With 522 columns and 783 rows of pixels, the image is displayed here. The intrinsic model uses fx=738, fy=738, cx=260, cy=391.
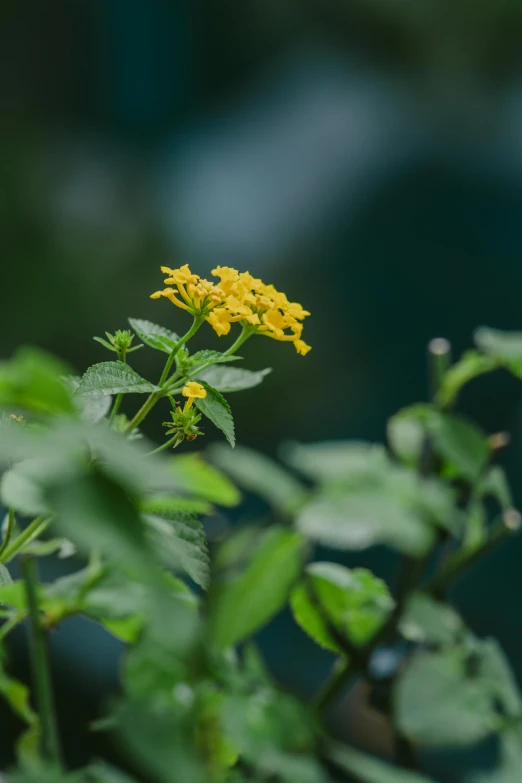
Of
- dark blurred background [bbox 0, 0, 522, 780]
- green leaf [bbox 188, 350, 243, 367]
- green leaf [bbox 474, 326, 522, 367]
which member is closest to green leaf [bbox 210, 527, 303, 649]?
green leaf [bbox 188, 350, 243, 367]

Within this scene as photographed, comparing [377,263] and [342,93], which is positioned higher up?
[342,93]

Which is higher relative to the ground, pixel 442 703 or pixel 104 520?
pixel 104 520

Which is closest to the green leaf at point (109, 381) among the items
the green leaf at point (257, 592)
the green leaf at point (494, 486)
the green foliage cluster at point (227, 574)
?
the green foliage cluster at point (227, 574)

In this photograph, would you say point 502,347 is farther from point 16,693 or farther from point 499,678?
point 16,693

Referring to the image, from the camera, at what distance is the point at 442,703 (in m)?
0.38

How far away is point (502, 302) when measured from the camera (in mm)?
1501

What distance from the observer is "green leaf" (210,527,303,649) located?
1.00 feet

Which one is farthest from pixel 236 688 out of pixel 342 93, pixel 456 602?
pixel 342 93

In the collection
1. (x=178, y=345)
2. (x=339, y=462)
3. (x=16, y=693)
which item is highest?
(x=178, y=345)

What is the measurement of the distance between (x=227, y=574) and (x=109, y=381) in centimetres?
18

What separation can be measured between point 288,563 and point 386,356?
1.14 metres

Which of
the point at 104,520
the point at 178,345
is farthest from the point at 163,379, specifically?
the point at 104,520

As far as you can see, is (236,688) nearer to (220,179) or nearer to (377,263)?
(377,263)

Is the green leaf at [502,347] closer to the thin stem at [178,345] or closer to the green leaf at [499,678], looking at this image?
the green leaf at [499,678]
